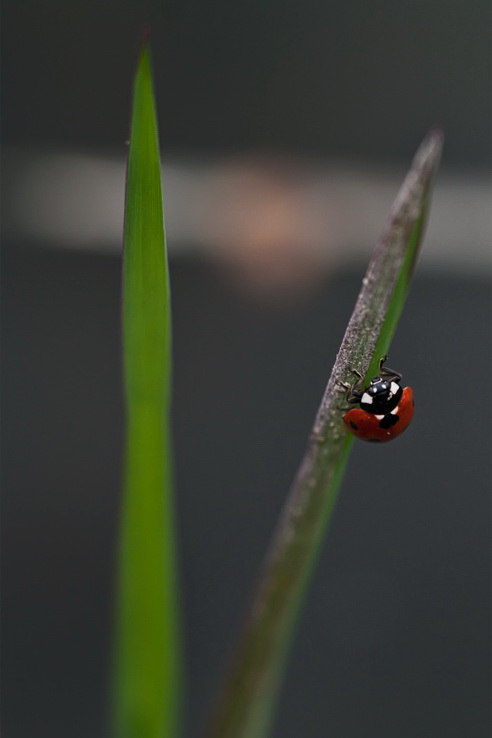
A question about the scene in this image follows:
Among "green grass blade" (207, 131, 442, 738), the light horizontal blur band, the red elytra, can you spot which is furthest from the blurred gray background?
"green grass blade" (207, 131, 442, 738)

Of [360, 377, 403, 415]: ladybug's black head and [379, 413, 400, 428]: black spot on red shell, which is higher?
[360, 377, 403, 415]: ladybug's black head

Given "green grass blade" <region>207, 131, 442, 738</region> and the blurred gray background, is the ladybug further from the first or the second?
the blurred gray background

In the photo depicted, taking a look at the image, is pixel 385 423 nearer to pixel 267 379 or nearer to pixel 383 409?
pixel 383 409

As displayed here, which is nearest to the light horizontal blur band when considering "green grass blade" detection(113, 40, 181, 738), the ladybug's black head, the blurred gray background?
the blurred gray background

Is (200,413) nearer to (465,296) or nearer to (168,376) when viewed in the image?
(465,296)

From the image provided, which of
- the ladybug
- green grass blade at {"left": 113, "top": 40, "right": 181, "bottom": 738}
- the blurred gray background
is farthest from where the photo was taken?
the blurred gray background

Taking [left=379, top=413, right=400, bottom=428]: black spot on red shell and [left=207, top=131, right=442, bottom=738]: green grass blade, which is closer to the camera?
[left=207, top=131, right=442, bottom=738]: green grass blade

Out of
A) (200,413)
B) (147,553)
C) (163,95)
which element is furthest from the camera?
(200,413)

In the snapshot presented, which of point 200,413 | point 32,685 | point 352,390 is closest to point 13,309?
point 200,413

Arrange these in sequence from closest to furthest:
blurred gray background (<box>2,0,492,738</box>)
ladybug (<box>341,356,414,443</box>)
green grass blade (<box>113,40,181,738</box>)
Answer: green grass blade (<box>113,40,181,738</box>)
ladybug (<box>341,356,414,443</box>)
blurred gray background (<box>2,0,492,738</box>)
